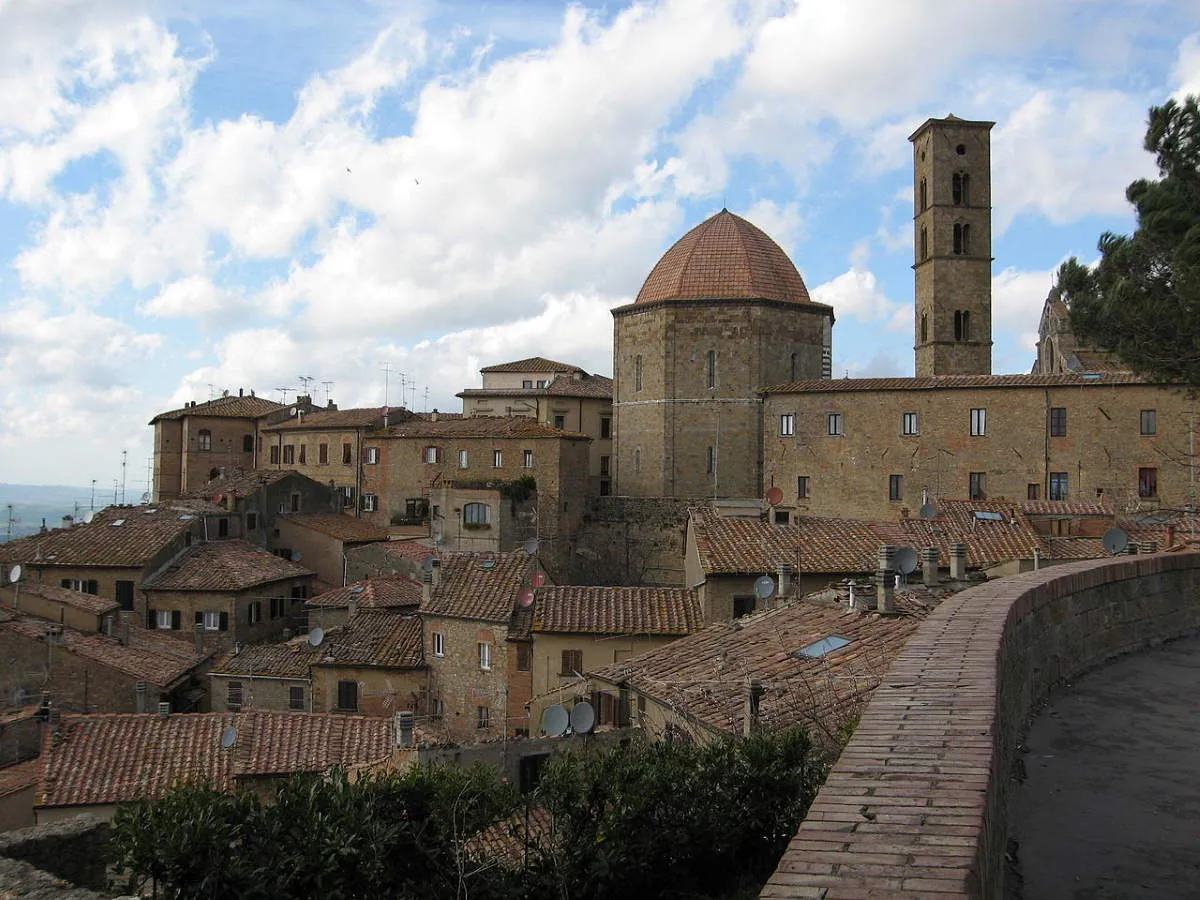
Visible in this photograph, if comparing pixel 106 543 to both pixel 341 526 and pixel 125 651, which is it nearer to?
pixel 125 651

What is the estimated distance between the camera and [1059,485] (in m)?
35.1

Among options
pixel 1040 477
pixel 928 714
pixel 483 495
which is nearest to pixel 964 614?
pixel 928 714

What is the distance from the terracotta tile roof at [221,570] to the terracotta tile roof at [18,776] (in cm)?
1375

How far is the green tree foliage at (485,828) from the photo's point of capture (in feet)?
22.9

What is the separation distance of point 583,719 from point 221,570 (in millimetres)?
22868

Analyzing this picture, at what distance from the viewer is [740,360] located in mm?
41469

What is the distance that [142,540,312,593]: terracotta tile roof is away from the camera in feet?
112

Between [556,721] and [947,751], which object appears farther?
[556,721]

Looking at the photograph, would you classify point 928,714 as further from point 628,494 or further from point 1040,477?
point 628,494

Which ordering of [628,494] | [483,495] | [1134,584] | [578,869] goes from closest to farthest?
[578,869] → [1134,584] → [483,495] → [628,494]

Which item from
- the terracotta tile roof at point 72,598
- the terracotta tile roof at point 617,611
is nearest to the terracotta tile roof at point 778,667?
the terracotta tile roof at point 617,611

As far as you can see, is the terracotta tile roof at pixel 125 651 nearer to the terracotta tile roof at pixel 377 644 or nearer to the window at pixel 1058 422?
the terracotta tile roof at pixel 377 644

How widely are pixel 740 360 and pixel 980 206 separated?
13.0 metres

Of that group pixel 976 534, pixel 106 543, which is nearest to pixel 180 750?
pixel 976 534
